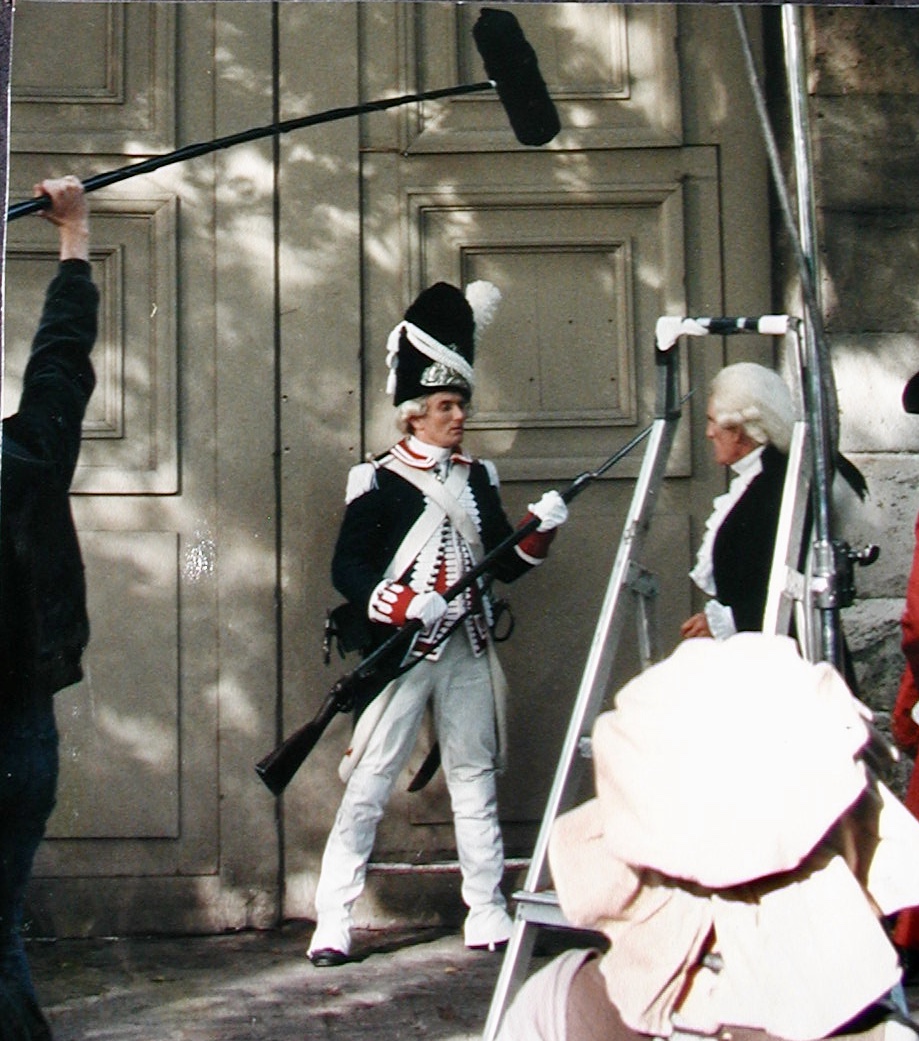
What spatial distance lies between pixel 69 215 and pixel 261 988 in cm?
157

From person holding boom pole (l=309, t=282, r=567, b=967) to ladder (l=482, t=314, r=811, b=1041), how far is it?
6.4 inches

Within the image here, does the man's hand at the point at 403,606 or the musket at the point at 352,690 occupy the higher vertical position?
the man's hand at the point at 403,606

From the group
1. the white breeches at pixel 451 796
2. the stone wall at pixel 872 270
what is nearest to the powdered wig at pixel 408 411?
the white breeches at pixel 451 796

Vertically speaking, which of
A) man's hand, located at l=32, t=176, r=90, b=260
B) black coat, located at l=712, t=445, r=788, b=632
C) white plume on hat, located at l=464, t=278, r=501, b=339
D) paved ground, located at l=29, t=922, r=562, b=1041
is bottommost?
paved ground, located at l=29, t=922, r=562, b=1041

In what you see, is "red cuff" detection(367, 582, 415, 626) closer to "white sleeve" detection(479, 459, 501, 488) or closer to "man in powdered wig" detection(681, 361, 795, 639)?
"white sleeve" detection(479, 459, 501, 488)

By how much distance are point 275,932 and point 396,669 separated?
1.91ft

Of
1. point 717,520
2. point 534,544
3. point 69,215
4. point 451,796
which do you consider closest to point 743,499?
point 717,520

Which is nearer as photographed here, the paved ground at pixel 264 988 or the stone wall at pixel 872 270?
the paved ground at pixel 264 988

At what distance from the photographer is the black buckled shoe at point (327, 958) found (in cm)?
313

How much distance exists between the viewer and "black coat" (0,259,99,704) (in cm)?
307

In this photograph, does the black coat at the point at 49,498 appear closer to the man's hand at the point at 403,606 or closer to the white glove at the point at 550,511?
the man's hand at the point at 403,606

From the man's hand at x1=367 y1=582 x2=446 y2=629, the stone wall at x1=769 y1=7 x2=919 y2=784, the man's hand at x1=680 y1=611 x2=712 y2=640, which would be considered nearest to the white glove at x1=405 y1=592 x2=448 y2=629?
the man's hand at x1=367 y1=582 x2=446 y2=629

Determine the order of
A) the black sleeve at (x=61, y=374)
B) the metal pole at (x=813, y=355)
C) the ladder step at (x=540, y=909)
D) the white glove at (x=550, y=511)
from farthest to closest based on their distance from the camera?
1. the white glove at (x=550, y=511)
2. the black sleeve at (x=61, y=374)
3. the metal pole at (x=813, y=355)
4. the ladder step at (x=540, y=909)

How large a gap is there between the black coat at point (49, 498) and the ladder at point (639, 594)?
0.99 m
